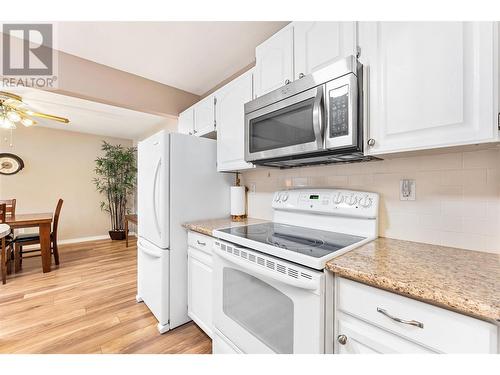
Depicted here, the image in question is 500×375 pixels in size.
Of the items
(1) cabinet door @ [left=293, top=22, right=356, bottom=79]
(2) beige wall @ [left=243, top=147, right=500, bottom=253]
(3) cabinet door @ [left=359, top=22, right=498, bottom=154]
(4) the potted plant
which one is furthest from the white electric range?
(4) the potted plant

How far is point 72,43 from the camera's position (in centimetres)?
189

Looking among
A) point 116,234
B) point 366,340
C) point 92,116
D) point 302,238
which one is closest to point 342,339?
point 366,340

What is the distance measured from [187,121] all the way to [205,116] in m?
0.42

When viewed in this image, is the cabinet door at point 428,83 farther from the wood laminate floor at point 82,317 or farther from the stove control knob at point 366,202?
the wood laminate floor at point 82,317

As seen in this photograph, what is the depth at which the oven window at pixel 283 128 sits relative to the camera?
1269mm

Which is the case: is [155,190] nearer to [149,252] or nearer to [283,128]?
[149,252]

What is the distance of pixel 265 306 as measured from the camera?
117 centimetres

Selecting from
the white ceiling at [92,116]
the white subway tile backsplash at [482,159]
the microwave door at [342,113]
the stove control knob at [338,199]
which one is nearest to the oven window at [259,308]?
the stove control knob at [338,199]

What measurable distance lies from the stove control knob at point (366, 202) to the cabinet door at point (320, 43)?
794 mm

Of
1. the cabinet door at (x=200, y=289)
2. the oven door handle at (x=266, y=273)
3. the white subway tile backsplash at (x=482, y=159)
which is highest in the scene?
the white subway tile backsplash at (x=482, y=159)

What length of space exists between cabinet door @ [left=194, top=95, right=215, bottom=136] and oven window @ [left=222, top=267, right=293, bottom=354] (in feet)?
4.57

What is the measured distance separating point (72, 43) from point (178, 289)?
225cm

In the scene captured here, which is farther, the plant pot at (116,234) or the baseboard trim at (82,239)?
the plant pot at (116,234)
